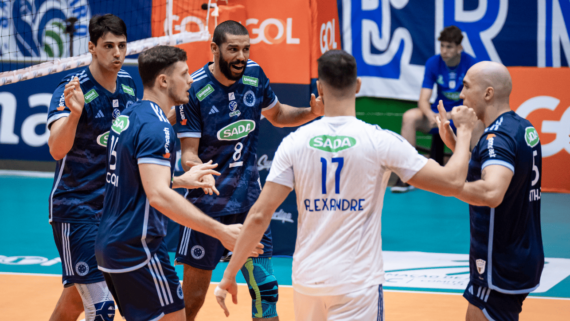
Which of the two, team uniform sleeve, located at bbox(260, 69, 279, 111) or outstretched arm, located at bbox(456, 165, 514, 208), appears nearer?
outstretched arm, located at bbox(456, 165, 514, 208)

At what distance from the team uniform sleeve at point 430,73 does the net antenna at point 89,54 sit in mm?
4266

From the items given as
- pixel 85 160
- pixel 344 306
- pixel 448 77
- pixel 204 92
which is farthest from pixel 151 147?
pixel 448 77

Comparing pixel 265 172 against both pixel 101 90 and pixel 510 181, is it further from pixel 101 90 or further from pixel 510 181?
pixel 510 181

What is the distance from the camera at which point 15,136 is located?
12.1m

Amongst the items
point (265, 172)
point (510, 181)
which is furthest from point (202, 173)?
point (265, 172)

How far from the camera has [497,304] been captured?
392 cm

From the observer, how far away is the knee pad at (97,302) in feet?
14.4

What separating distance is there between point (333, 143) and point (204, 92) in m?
2.06

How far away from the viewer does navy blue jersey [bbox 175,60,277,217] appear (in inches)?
199

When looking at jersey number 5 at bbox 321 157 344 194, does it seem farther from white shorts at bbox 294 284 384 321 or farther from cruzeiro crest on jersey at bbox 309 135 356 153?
white shorts at bbox 294 284 384 321

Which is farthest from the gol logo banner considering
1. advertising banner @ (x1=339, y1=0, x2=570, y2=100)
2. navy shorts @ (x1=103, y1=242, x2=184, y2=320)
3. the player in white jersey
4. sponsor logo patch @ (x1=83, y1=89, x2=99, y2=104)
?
navy shorts @ (x1=103, y1=242, x2=184, y2=320)

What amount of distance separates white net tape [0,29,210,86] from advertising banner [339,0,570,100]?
5092mm

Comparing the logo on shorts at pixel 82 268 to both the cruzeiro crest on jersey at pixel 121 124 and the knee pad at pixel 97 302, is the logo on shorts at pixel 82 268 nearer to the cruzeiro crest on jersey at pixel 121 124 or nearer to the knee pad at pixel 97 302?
the knee pad at pixel 97 302

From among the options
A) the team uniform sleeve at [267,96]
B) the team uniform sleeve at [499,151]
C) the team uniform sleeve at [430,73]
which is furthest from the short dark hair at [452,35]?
the team uniform sleeve at [499,151]
